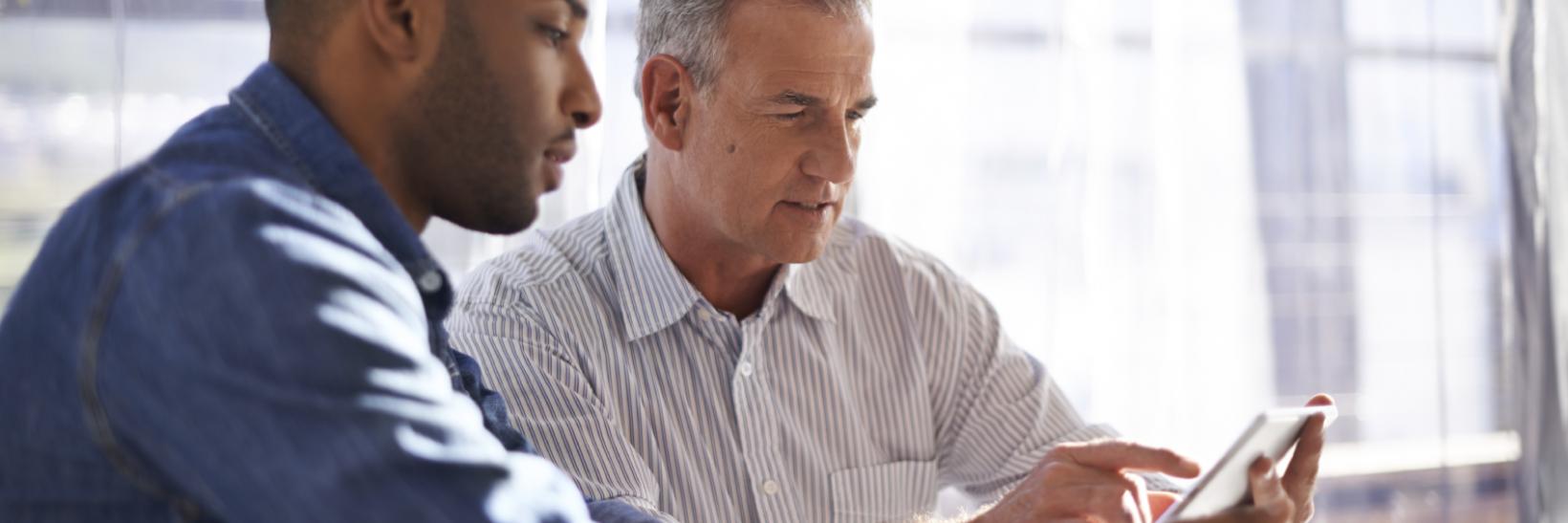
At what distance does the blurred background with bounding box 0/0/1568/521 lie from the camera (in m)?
2.09

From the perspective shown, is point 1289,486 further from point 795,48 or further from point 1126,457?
point 795,48

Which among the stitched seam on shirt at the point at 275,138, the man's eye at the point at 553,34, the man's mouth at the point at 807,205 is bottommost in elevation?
the man's mouth at the point at 807,205

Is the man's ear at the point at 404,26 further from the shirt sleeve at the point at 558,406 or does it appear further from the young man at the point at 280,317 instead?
the shirt sleeve at the point at 558,406

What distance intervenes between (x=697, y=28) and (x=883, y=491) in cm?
61

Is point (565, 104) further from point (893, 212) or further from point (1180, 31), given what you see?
point (1180, 31)

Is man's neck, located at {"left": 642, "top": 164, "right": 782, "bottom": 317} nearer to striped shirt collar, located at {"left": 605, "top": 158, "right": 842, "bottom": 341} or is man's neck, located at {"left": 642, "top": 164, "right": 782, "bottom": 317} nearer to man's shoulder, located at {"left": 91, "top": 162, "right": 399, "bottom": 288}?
striped shirt collar, located at {"left": 605, "top": 158, "right": 842, "bottom": 341}

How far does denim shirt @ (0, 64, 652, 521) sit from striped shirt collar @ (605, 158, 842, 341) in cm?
75

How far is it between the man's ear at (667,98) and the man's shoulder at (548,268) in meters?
0.13

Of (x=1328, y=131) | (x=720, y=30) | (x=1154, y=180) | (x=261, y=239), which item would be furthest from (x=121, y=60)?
(x=1328, y=131)

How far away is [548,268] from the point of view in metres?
1.54

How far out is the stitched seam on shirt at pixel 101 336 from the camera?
69 centimetres

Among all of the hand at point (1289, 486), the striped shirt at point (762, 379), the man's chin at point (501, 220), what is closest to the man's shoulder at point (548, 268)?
the striped shirt at point (762, 379)

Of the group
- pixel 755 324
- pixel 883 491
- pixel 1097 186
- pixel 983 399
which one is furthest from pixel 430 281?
pixel 1097 186

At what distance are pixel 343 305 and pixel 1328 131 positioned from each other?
2.75 meters
